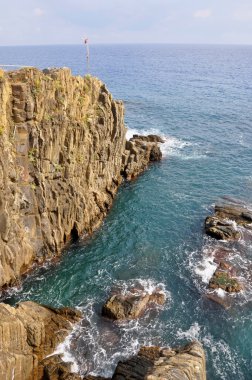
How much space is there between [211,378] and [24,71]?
40.8 meters

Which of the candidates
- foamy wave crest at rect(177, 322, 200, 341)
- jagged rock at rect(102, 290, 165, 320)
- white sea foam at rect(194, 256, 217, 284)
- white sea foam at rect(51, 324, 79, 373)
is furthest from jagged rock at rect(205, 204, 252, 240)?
white sea foam at rect(51, 324, 79, 373)

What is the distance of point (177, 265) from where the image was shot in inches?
1909

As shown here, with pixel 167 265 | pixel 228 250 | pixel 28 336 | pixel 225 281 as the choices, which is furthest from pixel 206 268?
pixel 28 336

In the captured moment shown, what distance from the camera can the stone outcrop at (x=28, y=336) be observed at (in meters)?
30.0

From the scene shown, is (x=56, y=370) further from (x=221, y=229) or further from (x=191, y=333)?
(x=221, y=229)

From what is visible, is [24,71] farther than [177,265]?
No

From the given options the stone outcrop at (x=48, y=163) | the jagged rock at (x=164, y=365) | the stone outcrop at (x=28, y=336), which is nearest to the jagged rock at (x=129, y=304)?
the stone outcrop at (x=28, y=336)

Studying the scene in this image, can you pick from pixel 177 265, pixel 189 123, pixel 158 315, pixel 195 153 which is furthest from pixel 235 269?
pixel 189 123

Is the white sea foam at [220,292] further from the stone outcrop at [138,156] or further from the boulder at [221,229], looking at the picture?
the stone outcrop at [138,156]

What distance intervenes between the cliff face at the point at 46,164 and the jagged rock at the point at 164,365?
720 inches

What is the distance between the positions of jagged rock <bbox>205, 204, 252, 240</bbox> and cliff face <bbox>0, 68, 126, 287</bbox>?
17.7 meters

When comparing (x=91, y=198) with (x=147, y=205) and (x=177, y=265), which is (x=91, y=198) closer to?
(x=147, y=205)

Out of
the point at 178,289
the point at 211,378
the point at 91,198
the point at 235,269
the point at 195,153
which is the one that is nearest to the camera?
the point at 211,378

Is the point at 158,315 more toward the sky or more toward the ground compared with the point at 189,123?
more toward the ground
